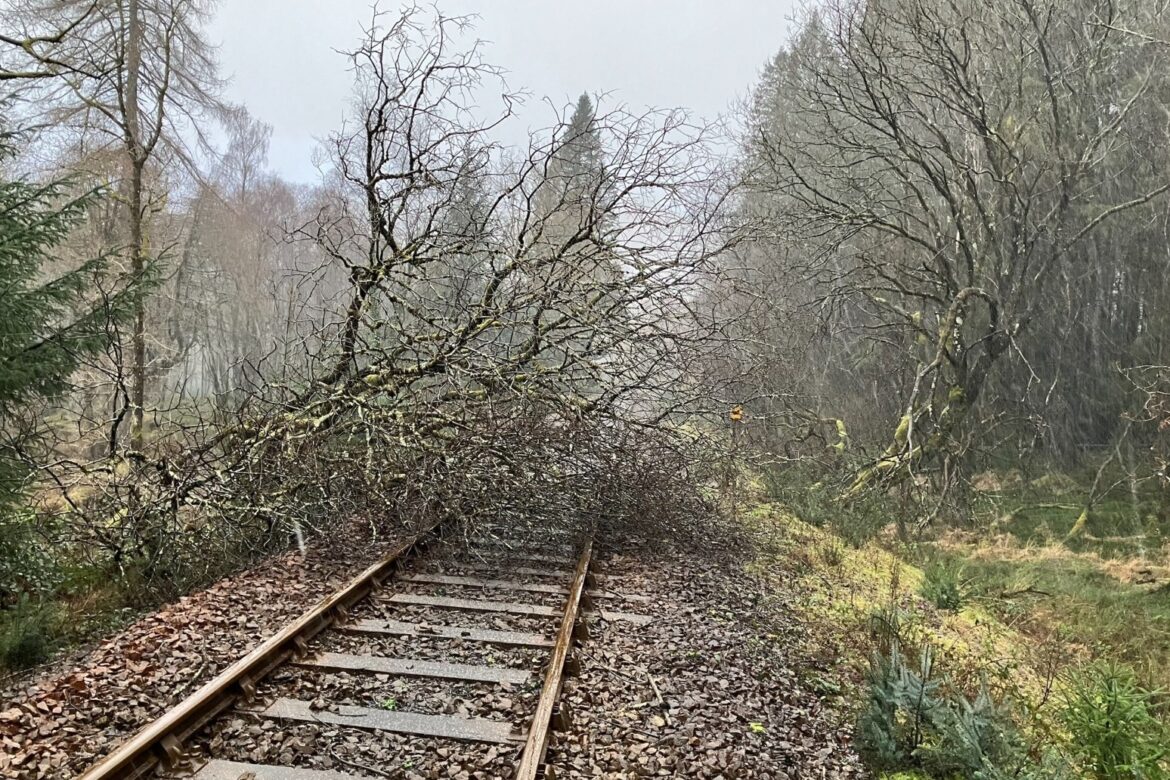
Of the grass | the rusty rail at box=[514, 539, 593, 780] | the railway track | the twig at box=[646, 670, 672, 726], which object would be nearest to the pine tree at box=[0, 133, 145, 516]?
the railway track

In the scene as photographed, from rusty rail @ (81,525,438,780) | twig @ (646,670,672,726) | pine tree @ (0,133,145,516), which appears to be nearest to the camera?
rusty rail @ (81,525,438,780)

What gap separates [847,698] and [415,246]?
7.40 metres

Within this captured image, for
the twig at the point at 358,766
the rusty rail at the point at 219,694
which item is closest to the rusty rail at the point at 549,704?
the twig at the point at 358,766

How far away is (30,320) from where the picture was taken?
892 centimetres

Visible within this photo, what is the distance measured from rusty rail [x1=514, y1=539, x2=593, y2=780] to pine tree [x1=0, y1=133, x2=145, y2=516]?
6323 millimetres

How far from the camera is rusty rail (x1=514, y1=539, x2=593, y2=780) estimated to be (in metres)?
3.74

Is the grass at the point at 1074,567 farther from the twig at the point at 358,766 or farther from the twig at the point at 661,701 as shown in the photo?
the twig at the point at 358,766

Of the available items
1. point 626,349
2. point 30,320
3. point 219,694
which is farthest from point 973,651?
point 30,320

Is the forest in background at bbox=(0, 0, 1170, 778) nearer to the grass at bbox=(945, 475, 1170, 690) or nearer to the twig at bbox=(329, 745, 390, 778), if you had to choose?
the grass at bbox=(945, 475, 1170, 690)

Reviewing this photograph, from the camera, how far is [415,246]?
982cm

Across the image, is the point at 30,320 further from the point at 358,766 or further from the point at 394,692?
the point at 358,766

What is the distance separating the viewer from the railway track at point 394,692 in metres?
3.80

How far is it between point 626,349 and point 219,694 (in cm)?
695

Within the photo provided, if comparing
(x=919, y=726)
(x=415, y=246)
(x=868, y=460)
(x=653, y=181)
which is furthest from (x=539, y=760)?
(x=868, y=460)
